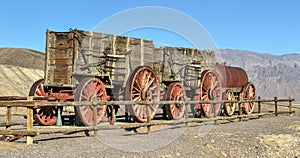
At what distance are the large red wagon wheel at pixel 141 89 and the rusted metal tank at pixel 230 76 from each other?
5.83 metres

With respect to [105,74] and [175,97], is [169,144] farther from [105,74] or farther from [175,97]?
[175,97]

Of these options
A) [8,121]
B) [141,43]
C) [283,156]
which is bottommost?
[283,156]

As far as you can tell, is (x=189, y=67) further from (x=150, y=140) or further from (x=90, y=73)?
(x=150, y=140)

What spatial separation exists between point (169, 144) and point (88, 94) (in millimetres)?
3707

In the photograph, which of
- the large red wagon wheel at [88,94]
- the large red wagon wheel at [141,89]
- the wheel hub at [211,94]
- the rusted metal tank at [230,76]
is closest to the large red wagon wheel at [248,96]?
the rusted metal tank at [230,76]

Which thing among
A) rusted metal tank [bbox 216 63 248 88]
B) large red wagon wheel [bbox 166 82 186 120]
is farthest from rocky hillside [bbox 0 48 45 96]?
large red wagon wheel [bbox 166 82 186 120]

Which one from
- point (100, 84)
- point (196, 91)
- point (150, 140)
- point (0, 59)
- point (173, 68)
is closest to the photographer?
point (150, 140)

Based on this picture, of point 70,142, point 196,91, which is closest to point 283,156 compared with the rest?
point 70,142

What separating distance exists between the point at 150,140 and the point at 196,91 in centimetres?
776

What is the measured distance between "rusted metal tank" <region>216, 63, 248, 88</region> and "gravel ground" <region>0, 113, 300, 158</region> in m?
5.77

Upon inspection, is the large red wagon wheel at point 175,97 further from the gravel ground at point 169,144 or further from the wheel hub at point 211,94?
the wheel hub at point 211,94

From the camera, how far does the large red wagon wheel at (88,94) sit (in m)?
12.4

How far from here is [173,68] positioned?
663 inches

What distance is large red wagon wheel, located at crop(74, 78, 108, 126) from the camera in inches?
489
